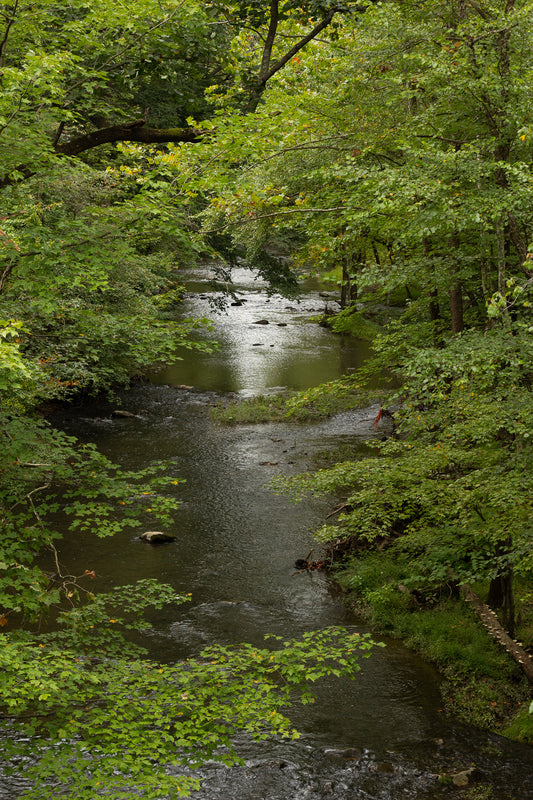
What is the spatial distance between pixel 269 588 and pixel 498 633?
182 inches

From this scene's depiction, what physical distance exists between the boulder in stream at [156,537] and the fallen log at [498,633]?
6783mm

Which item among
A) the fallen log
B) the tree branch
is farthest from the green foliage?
the tree branch

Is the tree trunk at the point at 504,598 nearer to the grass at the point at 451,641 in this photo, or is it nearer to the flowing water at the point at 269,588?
the grass at the point at 451,641

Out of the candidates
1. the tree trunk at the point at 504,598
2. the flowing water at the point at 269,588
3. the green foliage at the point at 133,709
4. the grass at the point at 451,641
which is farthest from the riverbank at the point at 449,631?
the green foliage at the point at 133,709

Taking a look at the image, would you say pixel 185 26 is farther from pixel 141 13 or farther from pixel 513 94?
pixel 513 94

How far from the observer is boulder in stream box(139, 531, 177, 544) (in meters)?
14.7

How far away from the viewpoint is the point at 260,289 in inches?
1879

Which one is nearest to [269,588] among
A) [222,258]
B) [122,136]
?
[222,258]

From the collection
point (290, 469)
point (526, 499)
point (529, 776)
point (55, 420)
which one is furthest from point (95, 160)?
point (529, 776)

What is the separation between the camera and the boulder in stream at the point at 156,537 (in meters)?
14.7

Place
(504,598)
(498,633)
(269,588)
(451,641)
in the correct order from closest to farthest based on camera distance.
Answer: (498,633) → (504,598) → (451,641) → (269,588)

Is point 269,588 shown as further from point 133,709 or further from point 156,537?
point 133,709

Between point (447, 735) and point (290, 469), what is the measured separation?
9949mm

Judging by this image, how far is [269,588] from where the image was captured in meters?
12.9
